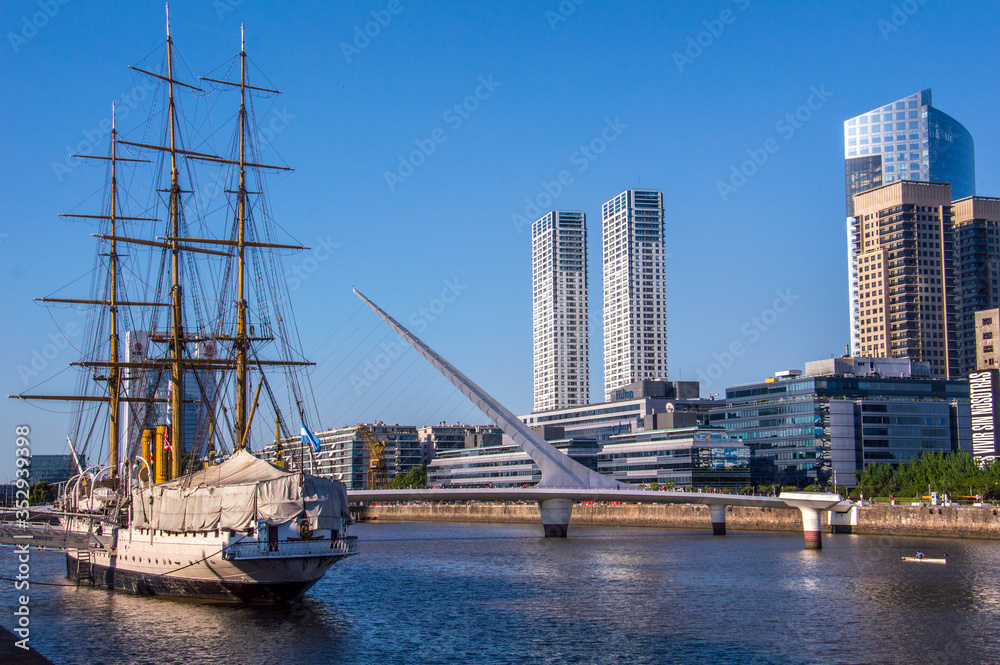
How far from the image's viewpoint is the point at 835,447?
125312 mm

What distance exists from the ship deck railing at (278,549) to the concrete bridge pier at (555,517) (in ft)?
165

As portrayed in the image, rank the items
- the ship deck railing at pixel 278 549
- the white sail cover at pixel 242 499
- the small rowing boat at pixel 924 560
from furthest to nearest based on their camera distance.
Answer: the small rowing boat at pixel 924 560 → the white sail cover at pixel 242 499 → the ship deck railing at pixel 278 549

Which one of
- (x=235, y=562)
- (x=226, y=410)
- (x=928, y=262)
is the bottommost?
(x=235, y=562)

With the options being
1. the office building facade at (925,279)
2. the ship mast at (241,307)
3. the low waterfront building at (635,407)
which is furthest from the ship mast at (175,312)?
the office building facade at (925,279)

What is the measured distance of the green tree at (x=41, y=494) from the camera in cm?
14612

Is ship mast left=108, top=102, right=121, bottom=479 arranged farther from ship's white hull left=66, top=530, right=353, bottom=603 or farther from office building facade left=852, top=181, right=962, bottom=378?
office building facade left=852, top=181, right=962, bottom=378

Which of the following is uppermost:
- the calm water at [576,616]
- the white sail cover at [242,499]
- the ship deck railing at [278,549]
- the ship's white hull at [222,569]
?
the white sail cover at [242,499]

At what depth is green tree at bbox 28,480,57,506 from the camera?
14612 cm

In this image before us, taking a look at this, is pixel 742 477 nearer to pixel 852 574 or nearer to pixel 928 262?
pixel 852 574

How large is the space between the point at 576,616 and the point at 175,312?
2851 centimetres

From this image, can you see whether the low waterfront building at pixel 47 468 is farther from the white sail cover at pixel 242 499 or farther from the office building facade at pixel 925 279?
the office building facade at pixel 925 279

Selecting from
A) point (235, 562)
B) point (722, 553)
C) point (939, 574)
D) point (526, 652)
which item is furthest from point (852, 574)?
point (235, 562)

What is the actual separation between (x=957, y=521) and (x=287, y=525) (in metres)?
55.7

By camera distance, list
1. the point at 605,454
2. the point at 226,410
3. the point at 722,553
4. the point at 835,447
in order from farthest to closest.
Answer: the point at 605,454
the point at 835,447
the point at 722,553
the point at 226,410
